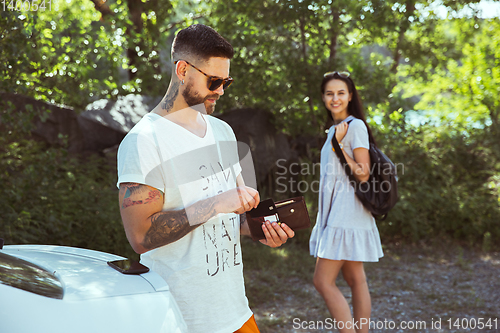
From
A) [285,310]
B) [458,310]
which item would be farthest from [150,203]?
[458,310]


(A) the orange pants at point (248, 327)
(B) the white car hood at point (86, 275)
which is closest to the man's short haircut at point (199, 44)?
(B) the white car hood at point (86, 275)

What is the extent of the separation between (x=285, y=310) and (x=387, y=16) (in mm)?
4460

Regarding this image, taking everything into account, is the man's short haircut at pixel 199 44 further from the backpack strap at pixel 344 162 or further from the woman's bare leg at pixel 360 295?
the woman's bare leg at pixel 360 295

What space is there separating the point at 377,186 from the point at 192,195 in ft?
→ 6.25

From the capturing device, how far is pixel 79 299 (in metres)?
1.22

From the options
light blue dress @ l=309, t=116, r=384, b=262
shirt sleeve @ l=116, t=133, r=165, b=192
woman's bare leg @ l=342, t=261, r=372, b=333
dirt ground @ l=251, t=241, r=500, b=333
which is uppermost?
shirt sleeve @ l=116, t=133, r=165, b=192

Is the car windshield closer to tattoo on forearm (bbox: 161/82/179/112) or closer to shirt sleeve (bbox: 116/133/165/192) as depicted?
shirt sleeve (bbox: 116/133/165/192)

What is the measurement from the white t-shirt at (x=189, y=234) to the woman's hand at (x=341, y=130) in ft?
5.70

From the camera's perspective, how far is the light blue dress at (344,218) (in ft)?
9.93

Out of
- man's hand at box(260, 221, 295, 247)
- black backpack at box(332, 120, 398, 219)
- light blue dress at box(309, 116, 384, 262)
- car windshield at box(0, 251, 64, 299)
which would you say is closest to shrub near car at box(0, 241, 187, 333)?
car windshield at box(0, 251, 64, 299)

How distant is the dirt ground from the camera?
4043 mm

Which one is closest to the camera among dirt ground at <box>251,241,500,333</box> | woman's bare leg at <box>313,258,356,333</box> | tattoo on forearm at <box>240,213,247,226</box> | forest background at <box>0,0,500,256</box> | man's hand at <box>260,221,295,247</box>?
man's hand at <box>260,221,295,247</box>

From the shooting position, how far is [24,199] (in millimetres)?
4305

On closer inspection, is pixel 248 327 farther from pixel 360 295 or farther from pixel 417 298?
pixel 417 298
